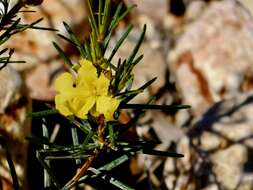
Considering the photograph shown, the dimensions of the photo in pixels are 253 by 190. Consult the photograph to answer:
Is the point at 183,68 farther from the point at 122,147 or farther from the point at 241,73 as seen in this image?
the point at 122,147

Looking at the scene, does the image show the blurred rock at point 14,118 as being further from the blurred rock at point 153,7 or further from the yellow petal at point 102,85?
the blurred rock at point 153,7

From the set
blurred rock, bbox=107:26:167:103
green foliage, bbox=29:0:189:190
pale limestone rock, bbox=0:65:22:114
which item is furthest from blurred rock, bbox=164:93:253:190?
green foliage, bbox=29:0:189:190

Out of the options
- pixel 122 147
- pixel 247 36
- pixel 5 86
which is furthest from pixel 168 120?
pixel 122 147

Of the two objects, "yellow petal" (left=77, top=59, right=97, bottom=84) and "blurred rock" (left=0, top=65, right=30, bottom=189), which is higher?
"yellow petal" (left=77, top=59, right=97, bottom=84)

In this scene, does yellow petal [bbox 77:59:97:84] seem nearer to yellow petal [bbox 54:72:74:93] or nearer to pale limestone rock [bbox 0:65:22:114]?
yellow petal [bbox 54:72:74:93]

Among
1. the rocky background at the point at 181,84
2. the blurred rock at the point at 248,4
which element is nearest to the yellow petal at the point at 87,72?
the rocky background at the point at 181,84

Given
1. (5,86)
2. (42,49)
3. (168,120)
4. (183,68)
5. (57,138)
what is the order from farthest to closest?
(183,68)
(168,120)
(42,49)
(57,138)
(5,86)

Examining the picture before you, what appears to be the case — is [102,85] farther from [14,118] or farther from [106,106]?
[14,118]
